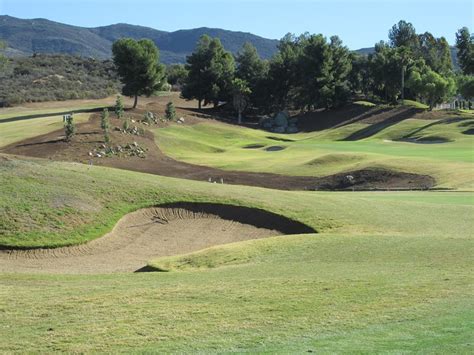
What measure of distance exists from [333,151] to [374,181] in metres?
14.3

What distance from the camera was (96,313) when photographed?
35.7ft

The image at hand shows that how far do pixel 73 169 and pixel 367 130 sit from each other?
56.6m

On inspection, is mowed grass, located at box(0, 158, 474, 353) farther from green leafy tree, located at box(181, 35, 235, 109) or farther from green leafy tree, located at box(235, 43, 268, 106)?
green leafy tree, located at box(235, 43, 268, 106)

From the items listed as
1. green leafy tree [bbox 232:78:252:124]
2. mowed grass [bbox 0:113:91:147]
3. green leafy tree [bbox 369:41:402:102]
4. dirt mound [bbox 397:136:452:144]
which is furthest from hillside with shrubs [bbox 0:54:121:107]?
dirt mound [bbox 397:136:452:144]

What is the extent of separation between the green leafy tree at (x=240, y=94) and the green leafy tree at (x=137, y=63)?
15.4m

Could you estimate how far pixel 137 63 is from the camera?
2790 inches

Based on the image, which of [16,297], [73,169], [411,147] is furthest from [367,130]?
[16,297]

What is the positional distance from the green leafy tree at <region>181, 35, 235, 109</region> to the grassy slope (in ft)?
49.8

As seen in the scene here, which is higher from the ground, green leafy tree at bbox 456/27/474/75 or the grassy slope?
green leafy tree at bbox 456/27/474/75

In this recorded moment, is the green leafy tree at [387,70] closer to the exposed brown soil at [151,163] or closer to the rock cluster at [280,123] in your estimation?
the rock cluster at [280,123]

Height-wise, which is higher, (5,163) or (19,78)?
(19,78)

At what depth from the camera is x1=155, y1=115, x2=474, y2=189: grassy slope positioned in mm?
43438

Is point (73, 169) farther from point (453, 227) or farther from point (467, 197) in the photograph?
point (467, 197)

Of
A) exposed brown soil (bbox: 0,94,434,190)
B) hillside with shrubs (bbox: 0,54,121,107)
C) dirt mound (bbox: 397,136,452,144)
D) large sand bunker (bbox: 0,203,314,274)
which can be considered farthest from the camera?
hillside with shrubs (bbox: 0,54,121,107)
